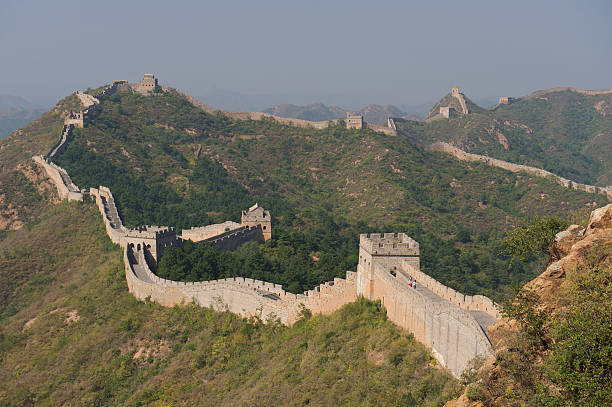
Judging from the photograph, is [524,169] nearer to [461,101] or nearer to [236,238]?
[236,238]

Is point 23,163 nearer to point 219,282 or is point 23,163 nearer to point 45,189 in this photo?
→ point 45,189

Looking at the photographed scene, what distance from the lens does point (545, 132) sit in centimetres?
14962

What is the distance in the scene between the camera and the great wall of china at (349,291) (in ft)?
68.1

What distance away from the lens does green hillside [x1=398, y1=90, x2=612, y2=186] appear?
125938 mm

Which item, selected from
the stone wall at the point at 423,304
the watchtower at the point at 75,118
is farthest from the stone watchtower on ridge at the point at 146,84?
the stone wall at the point at 423,304

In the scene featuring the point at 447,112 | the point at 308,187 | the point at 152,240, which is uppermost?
the point at 447,112

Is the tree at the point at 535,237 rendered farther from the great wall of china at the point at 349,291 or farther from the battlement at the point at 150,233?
the battlement at the point at 150,233

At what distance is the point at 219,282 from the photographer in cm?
3753

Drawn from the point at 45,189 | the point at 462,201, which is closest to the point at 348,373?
the point at 45,189

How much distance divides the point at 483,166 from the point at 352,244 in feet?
152

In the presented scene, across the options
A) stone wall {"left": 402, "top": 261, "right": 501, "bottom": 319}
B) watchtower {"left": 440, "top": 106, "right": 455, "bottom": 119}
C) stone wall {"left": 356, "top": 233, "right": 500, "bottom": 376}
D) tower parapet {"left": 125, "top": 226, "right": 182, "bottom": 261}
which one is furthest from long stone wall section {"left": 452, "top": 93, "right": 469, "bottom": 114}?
stone wall {"left": 402, "top": 261, "right": 501, "bottom": 319}

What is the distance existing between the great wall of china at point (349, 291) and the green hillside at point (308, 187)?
4.27m

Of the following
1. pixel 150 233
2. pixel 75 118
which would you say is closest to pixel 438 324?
pixel 150 233

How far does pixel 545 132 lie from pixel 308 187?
80.9 meters
